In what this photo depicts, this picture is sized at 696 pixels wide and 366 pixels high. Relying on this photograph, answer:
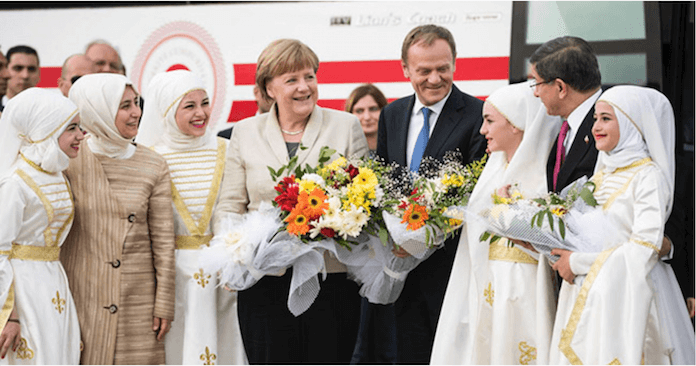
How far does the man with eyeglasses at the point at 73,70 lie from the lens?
590cm

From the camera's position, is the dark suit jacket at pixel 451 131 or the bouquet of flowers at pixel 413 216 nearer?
the bouquet of flowers at pixel 413 216

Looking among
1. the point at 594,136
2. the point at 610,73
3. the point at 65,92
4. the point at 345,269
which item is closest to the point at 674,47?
the point at 610,73

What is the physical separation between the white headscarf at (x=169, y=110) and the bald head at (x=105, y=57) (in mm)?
1257

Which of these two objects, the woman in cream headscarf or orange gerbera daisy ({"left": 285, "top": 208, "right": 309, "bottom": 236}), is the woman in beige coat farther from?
the woman in cream headscarf

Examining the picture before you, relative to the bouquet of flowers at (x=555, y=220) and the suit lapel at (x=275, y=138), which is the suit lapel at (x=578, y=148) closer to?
the bouquet of flowers at (x=555, y=220)

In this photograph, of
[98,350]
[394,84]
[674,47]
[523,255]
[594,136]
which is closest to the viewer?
[594,136]

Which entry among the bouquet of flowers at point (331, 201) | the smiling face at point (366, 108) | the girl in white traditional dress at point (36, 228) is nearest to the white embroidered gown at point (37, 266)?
the girl in white traditional dress at point (36, 228)

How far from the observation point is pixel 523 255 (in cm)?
396

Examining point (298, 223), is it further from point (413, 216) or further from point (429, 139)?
point (429, 139)

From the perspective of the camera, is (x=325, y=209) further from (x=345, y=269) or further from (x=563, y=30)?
(x=563, y=30)

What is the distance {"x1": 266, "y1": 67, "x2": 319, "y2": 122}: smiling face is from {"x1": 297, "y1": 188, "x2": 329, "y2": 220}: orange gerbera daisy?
0.53 m

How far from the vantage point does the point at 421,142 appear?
4258 millimetres

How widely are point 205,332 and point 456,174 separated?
5.18ft

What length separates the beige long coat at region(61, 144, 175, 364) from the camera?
14.0ft
